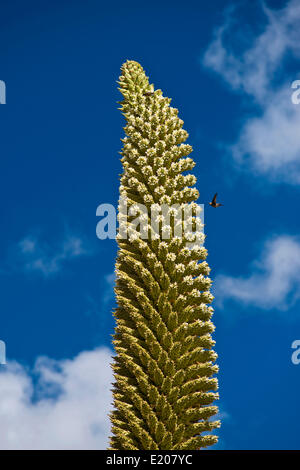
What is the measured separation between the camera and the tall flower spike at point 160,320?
724 inches

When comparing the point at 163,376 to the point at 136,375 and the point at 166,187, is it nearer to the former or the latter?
the point at 136,375

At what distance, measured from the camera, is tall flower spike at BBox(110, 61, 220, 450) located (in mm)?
18391

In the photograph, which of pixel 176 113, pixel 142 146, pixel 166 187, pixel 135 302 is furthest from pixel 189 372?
pixel 176 113

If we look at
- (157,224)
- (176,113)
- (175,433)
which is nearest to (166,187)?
(157,224)

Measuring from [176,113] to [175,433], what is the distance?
14.8 metres

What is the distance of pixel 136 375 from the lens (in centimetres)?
1891

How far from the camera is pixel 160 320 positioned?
64.1 ft
